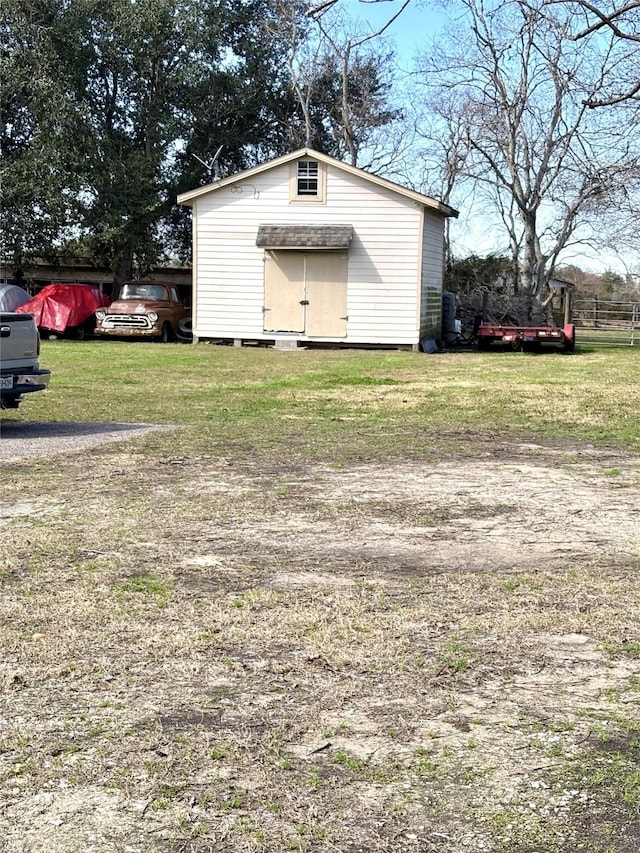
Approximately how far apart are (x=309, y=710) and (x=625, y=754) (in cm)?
111

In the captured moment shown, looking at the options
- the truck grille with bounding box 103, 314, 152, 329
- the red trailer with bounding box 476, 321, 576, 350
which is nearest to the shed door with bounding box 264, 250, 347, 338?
the truck grille with bounding box 103, 314, 152, 329

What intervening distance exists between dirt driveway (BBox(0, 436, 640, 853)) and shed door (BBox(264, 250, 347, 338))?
63.2 feet

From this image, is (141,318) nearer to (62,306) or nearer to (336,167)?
(62,306)

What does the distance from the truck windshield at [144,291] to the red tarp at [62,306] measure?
3.65ft

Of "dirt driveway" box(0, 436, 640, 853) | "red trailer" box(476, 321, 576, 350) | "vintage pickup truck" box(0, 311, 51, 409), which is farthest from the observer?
"red trailer" box(476, 321, 576, 350)

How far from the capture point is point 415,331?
87.2ft

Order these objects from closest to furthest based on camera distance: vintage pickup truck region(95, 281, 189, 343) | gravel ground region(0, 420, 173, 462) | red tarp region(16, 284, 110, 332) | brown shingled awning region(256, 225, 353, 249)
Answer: gravel ground region(0, 420, 173, 462)
brown shingled awning region(256, 225, 353, 249)
vintage pickup truck region(95, 281, 189, 343)
red tarp region(16, 284, 110, 332)

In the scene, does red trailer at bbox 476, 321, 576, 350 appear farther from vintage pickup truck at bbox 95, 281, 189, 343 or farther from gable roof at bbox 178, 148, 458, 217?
vintage pickup truck at bbox 95, 281, 189, 343

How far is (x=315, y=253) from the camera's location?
26.5 metres

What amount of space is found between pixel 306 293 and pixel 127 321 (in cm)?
504

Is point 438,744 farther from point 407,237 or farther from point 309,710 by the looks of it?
point 407,237

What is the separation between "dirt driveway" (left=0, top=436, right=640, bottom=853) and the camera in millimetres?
3107

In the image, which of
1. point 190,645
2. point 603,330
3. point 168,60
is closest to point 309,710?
point 190,645

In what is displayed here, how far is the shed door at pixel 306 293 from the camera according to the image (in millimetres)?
→ 26641
